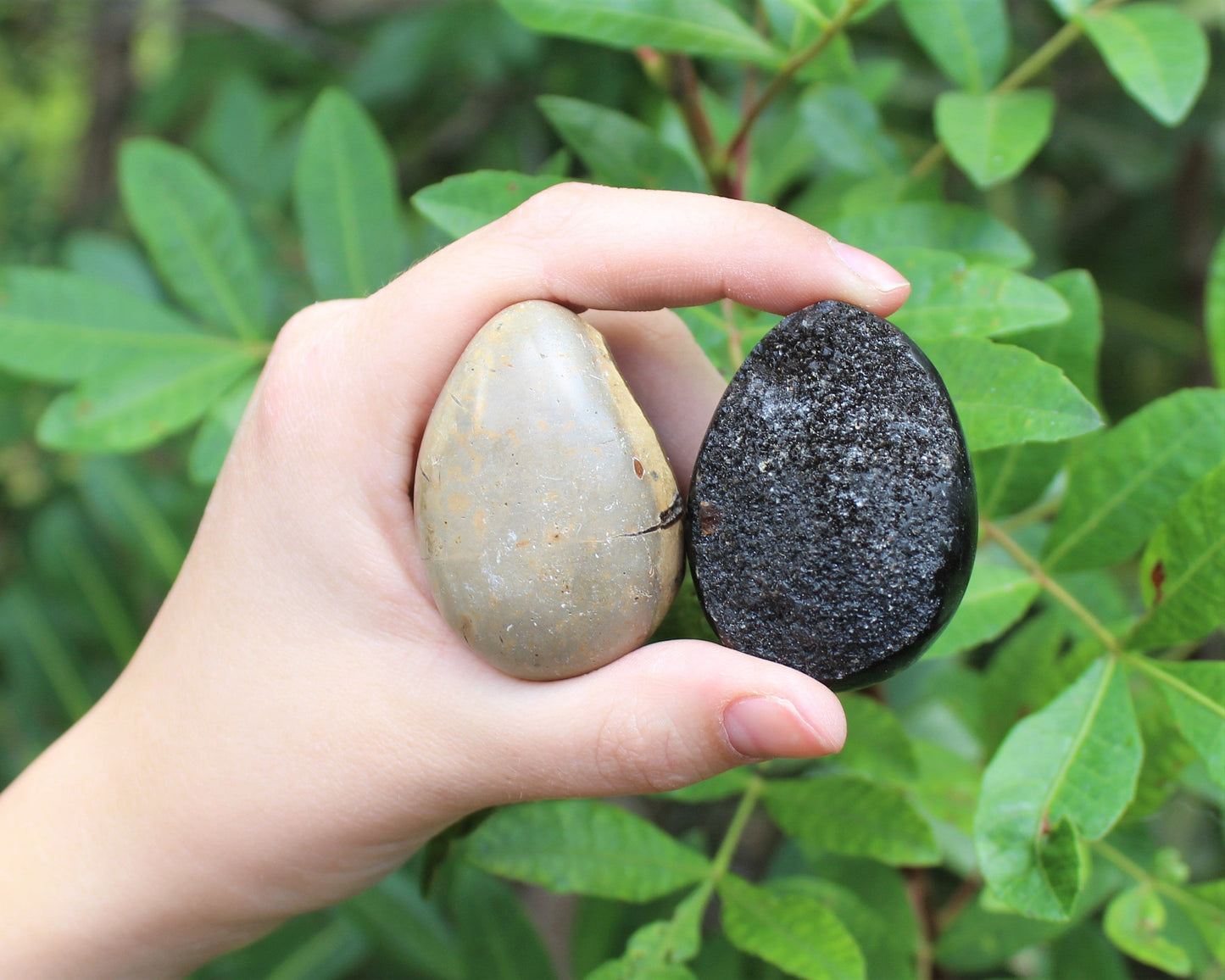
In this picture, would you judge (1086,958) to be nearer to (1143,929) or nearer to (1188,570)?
(1143,929)

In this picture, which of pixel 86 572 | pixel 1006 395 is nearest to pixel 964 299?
pixel 1006 395

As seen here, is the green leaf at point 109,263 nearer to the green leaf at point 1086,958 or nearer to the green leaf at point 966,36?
the green leaf at point 966,36

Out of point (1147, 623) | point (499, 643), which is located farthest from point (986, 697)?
point (499, 643)

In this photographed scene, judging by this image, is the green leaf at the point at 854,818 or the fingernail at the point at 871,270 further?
the green leaf at the point at 854,818

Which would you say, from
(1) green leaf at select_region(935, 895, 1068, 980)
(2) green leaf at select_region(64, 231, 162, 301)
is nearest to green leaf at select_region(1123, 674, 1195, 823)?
(1) green leaf at select_region(935, 895, 1068, 980)

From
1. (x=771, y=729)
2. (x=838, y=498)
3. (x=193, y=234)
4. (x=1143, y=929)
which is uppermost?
(x=193, y=234)

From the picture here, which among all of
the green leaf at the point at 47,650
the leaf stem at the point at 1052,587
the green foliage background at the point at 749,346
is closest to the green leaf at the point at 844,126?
the green foliage background at the point at 749,346

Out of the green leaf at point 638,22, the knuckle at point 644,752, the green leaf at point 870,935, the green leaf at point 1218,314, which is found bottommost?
the green leaf at point 870,935
